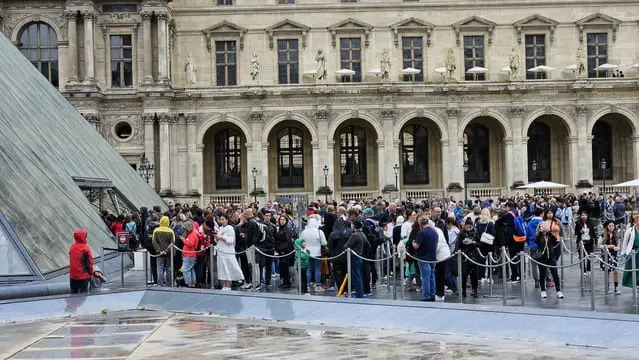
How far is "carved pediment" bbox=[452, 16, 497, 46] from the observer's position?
57719 mm

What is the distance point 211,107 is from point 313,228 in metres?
34.7

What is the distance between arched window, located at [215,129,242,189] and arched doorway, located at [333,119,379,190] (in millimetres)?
5430

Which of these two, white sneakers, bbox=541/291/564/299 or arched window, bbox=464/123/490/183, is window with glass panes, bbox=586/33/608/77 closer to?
arched window, bbox=464/123/490/183

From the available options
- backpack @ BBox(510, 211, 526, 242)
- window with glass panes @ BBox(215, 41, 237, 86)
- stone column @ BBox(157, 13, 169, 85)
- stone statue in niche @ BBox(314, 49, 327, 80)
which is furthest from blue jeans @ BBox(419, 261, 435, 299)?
window with glass panes @ BBox(215, 41, 237, 86)

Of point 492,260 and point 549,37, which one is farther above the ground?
point 549,37

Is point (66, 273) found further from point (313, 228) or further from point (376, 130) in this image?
point (376, 130)

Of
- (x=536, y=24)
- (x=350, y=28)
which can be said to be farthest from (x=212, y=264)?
(x=536, y=24)

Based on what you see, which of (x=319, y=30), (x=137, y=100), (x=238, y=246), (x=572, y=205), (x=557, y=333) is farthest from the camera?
(x=319, y=30)

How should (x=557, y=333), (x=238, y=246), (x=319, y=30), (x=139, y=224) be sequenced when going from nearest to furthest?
(x=557, y=333)
(x=238, y=246)
(x=139, y=224)
(x=319, y=30)

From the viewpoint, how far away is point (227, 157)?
5866 centimetres

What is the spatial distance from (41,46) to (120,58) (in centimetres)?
416

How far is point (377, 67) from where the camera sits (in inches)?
2276

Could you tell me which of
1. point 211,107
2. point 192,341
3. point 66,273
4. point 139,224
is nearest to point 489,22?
point 211,107

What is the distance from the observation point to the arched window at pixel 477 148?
5903cm
